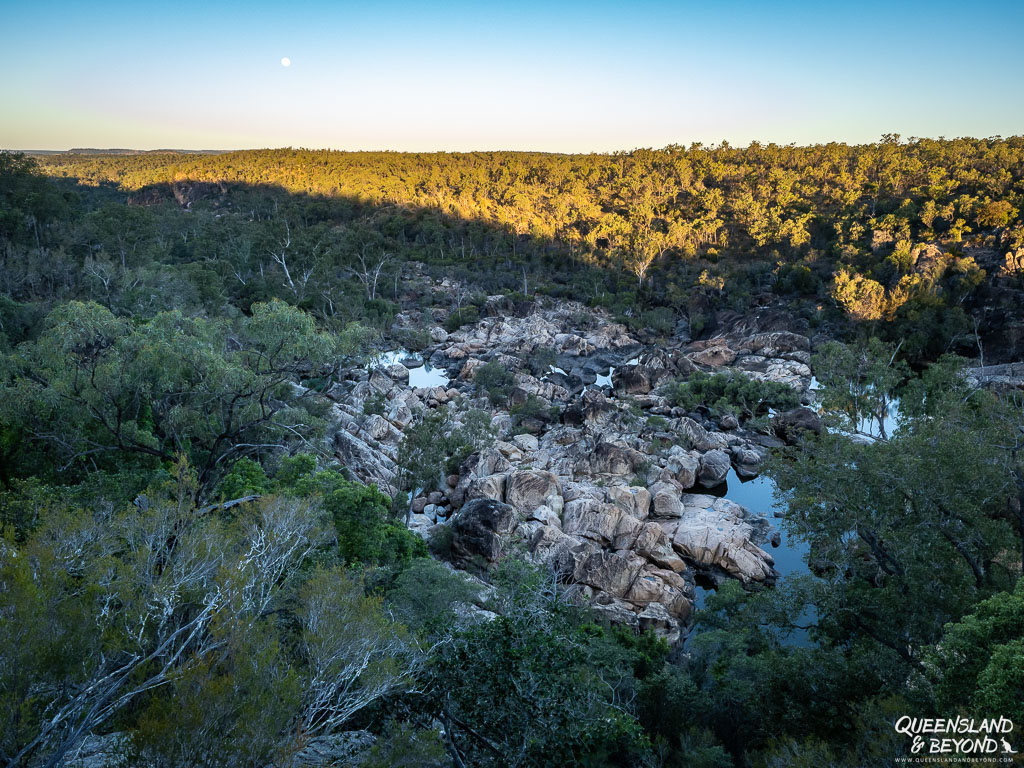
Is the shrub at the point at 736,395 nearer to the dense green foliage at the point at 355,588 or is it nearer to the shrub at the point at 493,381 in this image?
the dense green foliage at the point at 355,588

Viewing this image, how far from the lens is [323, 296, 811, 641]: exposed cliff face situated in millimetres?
19109

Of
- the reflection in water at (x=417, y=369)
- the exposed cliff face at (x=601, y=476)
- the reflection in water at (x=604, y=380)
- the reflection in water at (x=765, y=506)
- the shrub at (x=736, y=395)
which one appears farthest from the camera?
the reflection in water at (x=604, y=380)

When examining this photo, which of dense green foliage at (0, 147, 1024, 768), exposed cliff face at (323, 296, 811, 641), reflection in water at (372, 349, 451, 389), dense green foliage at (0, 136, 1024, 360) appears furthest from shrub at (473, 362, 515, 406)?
dense green foliage at (0, 136, 1024, 360)

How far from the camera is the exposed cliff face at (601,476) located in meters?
19.1

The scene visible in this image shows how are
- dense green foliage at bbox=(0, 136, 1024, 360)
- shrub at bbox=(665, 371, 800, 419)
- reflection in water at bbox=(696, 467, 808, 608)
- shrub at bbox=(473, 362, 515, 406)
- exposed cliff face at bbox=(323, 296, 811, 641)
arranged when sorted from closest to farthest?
exposed cliff face at bbox=(323, 296, 811, 641) < reflection in water at bbox=(696, 467, 808, 608) < shrub at bbox=(665, 371, 800, 419) < shrub at bbox=(473, 362, 515, 406) < dense green foliage at bbox=(0, 136, 1024, 360)

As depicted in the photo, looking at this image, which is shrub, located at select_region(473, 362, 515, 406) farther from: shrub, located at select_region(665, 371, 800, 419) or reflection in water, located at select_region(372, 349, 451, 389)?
shrub, located at select_region(665, 371, 800, 419)

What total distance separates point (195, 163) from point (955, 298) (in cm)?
13576

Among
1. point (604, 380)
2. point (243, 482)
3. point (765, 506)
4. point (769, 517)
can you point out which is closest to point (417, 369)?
point (604, 380)

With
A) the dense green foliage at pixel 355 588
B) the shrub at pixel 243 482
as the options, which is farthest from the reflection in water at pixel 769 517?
the shrub at pixel 243 482

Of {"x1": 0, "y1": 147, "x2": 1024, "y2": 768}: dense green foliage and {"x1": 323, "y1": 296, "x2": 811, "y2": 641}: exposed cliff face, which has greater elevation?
{"x1": 0, "y1": 147, "x2": 1024, "y2": 768}: dense green foliage

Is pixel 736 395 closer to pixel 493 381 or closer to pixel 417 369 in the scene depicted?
pixel 493 381

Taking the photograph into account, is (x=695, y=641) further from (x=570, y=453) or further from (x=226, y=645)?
(x=570, y=453)

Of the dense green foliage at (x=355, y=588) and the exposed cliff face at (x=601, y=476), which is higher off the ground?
the dense green foliage at (x=355, y=588)

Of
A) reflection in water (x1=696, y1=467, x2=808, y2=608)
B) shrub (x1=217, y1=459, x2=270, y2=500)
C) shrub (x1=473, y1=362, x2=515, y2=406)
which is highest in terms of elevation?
shrub (x1=217, y1=459, x2=270, y2=500)
